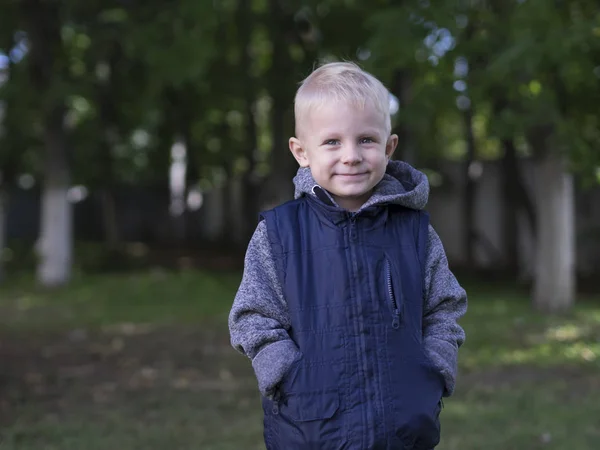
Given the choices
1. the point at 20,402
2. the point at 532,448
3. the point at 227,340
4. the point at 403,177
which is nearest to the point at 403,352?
the point at 403,177

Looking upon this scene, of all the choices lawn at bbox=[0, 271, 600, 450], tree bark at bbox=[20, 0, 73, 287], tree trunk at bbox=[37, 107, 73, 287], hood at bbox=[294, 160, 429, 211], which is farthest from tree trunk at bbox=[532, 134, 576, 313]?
hood at bbox=[294, 160, 429, 211]

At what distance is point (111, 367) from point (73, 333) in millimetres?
1979

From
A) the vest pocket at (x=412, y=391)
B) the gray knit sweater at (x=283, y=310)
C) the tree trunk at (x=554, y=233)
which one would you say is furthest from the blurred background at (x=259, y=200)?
the vest pocket at (x=412, y=391)

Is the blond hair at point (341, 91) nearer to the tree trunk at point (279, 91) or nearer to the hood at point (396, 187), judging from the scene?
the hood at point (396, 187)

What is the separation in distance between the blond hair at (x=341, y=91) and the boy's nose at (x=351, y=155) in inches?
4.6

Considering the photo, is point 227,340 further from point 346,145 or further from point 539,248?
point 346,145

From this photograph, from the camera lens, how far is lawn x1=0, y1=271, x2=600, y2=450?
18.1 feet

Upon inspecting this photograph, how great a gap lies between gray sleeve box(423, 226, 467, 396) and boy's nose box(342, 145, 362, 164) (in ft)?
1.02

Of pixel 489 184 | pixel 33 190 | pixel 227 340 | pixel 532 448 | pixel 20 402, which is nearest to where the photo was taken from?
pixel 532 448

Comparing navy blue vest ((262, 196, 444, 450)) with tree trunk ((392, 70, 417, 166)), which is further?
tree trunk ((392, 70, 417, 166))

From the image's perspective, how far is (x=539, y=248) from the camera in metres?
11.3

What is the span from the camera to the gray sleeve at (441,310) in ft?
8.09

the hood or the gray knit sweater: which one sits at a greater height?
the hood

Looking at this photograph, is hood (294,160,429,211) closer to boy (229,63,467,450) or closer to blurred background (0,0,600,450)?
boy (229,63,467,450)
